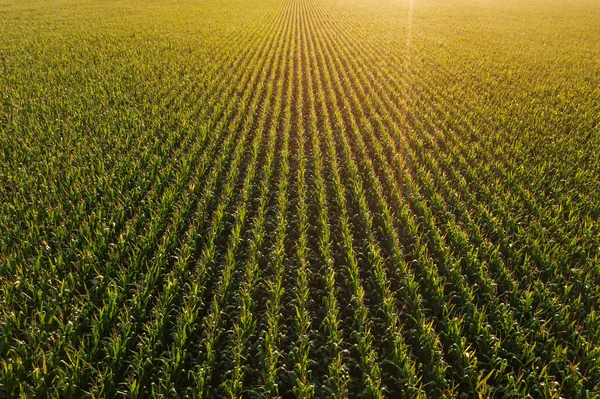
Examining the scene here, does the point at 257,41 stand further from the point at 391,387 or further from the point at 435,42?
the point at 391,387

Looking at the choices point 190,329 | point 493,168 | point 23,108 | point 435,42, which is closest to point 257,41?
point 435,42

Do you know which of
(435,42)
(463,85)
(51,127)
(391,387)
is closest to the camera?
(391,387)

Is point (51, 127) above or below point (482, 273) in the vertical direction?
above

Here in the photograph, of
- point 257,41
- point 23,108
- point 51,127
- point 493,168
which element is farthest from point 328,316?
point 257,41

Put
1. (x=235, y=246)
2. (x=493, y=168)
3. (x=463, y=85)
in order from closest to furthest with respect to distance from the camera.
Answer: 1. (x=235, y=246)
2. (x=493, y=168)
3. (x=463, y=85)

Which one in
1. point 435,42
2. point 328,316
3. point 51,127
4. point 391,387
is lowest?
point 391,387

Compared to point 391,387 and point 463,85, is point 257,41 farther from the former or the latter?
point 391,387

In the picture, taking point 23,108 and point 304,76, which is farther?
point 304,76
